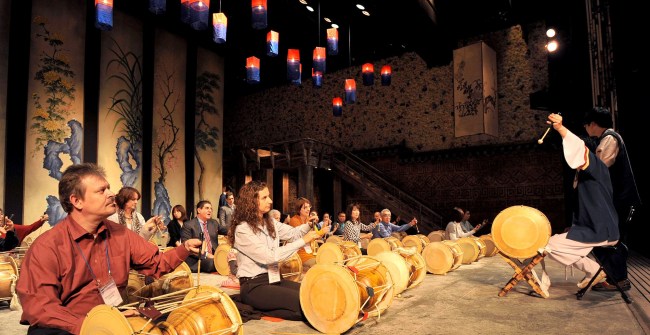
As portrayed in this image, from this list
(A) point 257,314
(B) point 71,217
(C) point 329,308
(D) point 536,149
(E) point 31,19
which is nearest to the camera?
(B) point 71,217

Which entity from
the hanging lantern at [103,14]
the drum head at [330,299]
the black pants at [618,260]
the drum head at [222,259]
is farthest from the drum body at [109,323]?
the hanging lantern at [103,14]

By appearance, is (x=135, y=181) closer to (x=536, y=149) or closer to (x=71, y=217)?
(x=71, y=217)

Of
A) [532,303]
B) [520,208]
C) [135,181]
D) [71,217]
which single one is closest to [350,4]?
[135,181]

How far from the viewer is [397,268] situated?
177 inches

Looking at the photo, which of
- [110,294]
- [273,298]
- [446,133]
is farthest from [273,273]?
[446,133]

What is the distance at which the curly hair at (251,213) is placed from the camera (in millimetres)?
3826

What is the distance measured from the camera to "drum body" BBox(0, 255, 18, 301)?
4.41 meters

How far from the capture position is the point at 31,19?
10.1 metres

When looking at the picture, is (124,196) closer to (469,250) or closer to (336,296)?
(336,296)

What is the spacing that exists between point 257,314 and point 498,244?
2653 millimetres

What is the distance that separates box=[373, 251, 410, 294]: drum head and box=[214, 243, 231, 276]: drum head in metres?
2.95

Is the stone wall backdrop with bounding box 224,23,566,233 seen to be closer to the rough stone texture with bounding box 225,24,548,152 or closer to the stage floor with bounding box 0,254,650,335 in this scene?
the rough stone texture with bounding box 225,24,548,152

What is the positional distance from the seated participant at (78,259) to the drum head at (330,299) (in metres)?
1.23

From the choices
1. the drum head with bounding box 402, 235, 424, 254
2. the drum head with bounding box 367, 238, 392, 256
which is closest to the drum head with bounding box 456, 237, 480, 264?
the drum head with bounding box 402, 235, 424, 254
